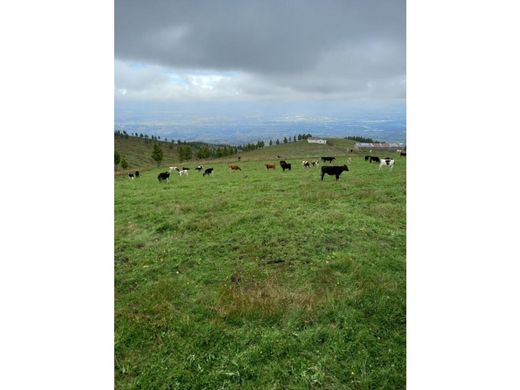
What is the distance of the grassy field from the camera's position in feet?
7.55

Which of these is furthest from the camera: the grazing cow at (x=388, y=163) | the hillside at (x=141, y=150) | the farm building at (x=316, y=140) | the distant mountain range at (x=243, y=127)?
the hillside at (x=141, y=150)

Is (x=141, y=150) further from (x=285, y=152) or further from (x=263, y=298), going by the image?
(x=263, y=298)

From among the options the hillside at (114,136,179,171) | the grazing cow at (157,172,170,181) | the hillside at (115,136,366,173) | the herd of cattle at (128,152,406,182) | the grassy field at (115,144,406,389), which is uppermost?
the hillside at (114,136,179,171)

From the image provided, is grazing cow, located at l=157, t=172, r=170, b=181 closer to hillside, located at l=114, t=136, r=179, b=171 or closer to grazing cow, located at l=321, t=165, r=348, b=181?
grazing cow, located at l=321, t=165, r=348, b=181

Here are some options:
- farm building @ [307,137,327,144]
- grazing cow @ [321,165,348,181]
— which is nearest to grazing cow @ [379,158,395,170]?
grazing cow @ [321,165,348,181]

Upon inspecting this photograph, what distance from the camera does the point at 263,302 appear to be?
3.02 metres

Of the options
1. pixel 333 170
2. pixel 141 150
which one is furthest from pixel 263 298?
pixel 141 150

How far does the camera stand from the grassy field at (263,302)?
230 centimetres

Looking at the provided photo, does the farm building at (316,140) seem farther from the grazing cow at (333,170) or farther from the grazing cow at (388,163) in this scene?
the grazing cow at (333,170)

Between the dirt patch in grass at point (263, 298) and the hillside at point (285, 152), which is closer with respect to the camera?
the dirt patch in grass at point (263, 298)

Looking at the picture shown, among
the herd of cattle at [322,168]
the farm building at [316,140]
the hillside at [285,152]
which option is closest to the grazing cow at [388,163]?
the herd of cattle at [322,168]
